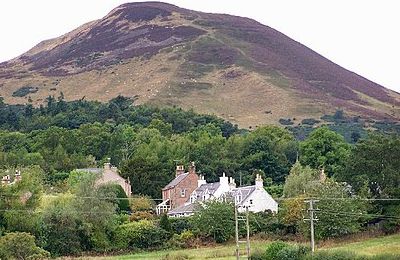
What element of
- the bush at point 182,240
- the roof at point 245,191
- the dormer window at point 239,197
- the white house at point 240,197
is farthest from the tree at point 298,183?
the bush at point 182,240

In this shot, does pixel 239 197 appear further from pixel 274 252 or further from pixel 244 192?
pixel 274 252

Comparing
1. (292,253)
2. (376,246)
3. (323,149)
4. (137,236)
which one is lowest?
(137,236)

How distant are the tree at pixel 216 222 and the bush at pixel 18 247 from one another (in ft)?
48.4

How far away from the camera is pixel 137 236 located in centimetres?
6644

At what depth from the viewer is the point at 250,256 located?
48.6 m

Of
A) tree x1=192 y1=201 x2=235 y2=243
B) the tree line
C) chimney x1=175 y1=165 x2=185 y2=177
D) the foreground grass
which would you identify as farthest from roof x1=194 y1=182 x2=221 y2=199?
the foreground grass

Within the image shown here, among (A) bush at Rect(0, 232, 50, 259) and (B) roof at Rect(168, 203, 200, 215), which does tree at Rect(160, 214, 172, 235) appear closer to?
(B) roof at Rect(168, 203, 200, 215)

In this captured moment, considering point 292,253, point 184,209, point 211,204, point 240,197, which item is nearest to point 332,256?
point 292,253

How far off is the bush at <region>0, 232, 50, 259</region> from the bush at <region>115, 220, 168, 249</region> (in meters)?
10.1

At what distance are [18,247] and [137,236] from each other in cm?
1248

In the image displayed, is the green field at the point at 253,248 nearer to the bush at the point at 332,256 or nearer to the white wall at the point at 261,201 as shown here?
the bush at the point at 332,256

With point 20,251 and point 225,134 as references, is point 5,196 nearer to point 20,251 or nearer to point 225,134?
point 20,251

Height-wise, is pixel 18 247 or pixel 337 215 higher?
pixel 337 215

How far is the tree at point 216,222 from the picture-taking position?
219ft
